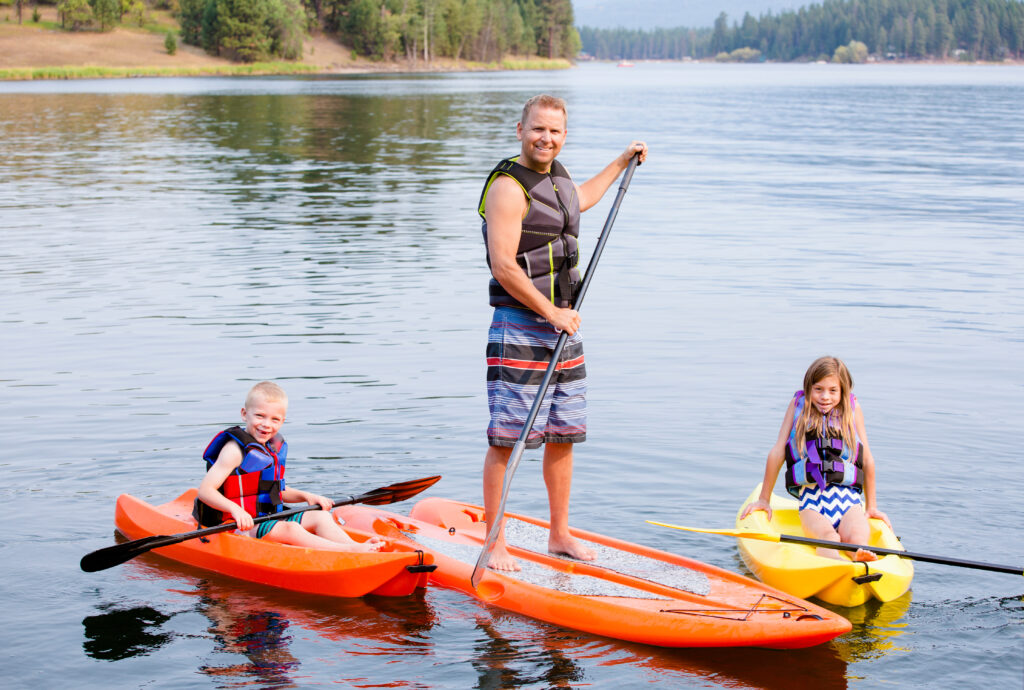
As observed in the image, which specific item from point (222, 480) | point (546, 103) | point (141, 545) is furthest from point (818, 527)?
point (141, 545)

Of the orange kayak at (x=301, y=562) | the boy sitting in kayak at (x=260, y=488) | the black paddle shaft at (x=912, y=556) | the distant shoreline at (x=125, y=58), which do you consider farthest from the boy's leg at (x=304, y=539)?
the distant shoreline at (x=125, y=58)

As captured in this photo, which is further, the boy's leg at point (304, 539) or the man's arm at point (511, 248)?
the boy's leg at point (304, 539)

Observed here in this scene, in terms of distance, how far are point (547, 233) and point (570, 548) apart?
169cm

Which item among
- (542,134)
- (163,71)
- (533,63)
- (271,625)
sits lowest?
(271,625)

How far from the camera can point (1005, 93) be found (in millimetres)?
63312

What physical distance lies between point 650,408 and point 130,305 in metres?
6.38

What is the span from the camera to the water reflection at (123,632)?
5.26 metres

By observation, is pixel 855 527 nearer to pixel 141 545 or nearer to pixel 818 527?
pixel 818 527

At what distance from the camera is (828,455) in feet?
19.9

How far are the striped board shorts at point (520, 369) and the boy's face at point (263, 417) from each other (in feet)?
3.78

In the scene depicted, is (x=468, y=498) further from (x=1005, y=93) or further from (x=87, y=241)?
(x=1005, y=93)

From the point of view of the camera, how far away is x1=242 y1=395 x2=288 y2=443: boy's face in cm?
580

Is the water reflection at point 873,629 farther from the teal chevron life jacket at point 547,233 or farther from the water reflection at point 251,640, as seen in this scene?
the water reflection at point 251,640

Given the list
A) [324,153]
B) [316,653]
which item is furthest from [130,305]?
[324,153]
